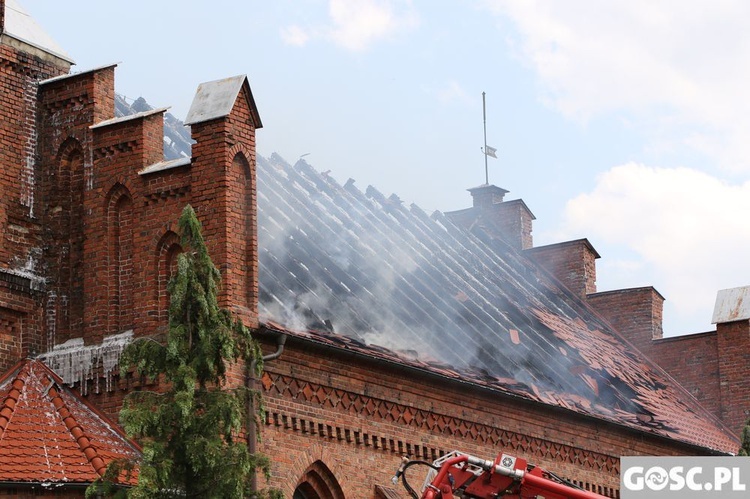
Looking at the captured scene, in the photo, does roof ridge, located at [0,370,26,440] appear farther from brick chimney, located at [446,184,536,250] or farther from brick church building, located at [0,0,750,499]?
brick chimney, located at [446,184,536,250]

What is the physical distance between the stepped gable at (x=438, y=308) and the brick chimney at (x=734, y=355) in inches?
22.9

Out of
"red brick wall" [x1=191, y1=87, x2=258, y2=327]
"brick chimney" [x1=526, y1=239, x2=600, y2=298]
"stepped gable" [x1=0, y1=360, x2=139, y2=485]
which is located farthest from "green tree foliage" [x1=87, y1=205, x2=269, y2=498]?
"brick chimney" [x1=526, y1=239, x2=600, y2=298]

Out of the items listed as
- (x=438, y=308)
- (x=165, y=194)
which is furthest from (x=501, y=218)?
(x=165, y=194)

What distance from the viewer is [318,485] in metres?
23.0

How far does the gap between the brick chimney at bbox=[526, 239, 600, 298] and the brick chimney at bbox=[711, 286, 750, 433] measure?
3.44 m

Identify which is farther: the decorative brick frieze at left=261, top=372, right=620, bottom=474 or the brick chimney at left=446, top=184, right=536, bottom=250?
the brick chimney at left=446, top=184, right=536, bottom=250

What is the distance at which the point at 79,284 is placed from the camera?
74.3 ft

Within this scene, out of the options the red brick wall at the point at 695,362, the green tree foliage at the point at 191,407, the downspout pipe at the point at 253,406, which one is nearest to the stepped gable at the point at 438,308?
the downspout pipe at the point at 253,406

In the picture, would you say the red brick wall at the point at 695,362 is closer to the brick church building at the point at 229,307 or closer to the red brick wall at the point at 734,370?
the red brick wall at the point at 734,370

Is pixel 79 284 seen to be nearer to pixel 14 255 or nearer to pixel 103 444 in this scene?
pixel 14 255

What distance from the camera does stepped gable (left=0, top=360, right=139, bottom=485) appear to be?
63.9 ft

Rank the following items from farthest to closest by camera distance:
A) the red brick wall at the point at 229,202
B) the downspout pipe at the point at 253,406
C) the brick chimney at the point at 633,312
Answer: the brick chimney at the point at 633,312 < the red brick wall at the point at 229,202 < the downspout pipe at the point at 253,406

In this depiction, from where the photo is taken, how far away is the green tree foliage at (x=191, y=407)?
17.1 meters

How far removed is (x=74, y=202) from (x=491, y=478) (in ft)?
26.2
